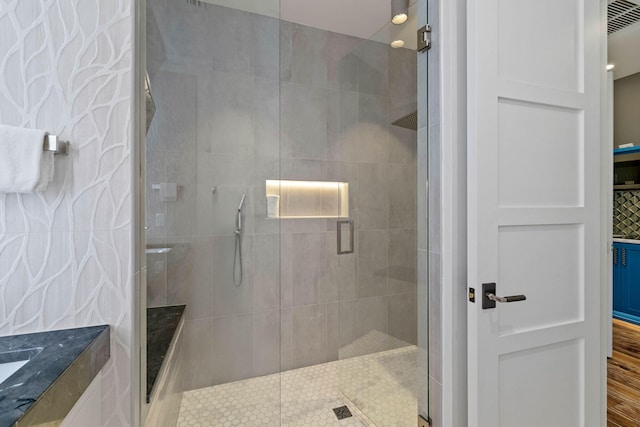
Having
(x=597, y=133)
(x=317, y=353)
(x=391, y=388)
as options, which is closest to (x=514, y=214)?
(x=597, y=133)

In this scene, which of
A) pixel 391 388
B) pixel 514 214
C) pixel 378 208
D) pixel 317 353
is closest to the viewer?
pixel 514 214

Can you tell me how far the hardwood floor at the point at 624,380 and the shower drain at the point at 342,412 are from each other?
1553 mm

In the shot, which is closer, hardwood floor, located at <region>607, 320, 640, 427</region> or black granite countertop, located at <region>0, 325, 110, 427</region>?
black granite countertop, located at <region>0, 325, 110, 427</region>

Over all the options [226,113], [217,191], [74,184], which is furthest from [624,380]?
[74,184]

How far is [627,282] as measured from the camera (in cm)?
367

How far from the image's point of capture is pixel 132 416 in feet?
3.24

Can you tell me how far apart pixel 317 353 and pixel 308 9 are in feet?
8.57

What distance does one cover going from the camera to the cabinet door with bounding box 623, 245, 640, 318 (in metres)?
3.56

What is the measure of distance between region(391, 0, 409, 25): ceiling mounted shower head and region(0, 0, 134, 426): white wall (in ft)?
4.42

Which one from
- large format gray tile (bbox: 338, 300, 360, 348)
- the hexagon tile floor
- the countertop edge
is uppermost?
the countertop edge

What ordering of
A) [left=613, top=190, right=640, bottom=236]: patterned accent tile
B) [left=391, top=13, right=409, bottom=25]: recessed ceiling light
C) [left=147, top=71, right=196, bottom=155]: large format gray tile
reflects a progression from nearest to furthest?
[left=147, top=71, right=196, bottom=155]: large format gray tile
[left=391, top=13, right=409, bottom=25]: recessed ceiling light
[left=613, top=190, right=640, bottom=236]: patterned accent tile

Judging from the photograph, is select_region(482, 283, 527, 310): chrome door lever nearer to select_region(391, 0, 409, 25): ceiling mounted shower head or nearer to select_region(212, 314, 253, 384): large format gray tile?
select_region(212, 314, 253, 384): large format gray tile

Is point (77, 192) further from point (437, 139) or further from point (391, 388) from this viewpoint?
point (391, 388)

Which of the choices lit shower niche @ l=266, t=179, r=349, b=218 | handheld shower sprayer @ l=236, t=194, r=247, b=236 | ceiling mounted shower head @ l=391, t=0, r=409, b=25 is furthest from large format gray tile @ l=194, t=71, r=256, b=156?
ceiling mounted shower head @ l=391, t=0, r=409, b=25
